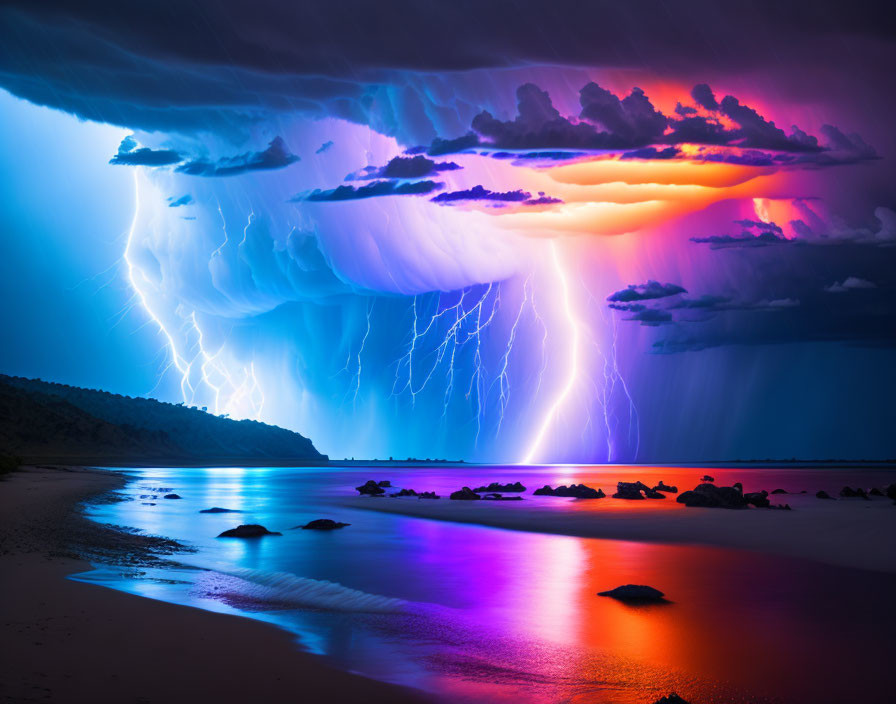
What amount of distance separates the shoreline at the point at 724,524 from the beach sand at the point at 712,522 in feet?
0.06

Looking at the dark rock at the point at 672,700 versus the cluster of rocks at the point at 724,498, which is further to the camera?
the cluster of rocks at the point at 724,498

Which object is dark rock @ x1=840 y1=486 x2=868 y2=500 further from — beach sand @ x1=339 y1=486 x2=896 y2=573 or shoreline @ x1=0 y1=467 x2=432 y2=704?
shoreline @ x1=0 y1=467 x2=432 y2=704

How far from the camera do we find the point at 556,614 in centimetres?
989

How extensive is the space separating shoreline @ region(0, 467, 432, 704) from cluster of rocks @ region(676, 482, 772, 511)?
2329 centimetres

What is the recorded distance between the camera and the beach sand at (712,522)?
1667cm

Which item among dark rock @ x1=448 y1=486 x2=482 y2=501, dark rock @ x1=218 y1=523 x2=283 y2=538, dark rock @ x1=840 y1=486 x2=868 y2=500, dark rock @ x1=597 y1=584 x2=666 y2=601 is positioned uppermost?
dark rock @ x1=840 y1=486 x2=868 y2=500

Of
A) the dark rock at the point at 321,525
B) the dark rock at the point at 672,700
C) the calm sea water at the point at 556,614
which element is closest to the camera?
the dark rock at the point at 672,700

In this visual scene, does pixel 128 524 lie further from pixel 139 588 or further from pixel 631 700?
pixel 631 700

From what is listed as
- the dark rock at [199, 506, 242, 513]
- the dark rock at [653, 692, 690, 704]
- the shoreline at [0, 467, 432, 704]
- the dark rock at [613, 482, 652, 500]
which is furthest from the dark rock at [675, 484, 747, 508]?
the dark rock at [653, 692, 690, 704]

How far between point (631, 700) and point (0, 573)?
716cm

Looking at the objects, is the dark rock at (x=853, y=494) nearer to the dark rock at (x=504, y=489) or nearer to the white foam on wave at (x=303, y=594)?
the dark rock at (x=504, y=489)

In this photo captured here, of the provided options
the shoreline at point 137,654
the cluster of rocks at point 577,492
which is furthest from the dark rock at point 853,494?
the shoreline at point 137,654

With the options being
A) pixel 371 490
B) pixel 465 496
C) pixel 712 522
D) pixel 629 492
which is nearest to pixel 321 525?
pixel 712 522

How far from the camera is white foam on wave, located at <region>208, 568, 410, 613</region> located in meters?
10.0
